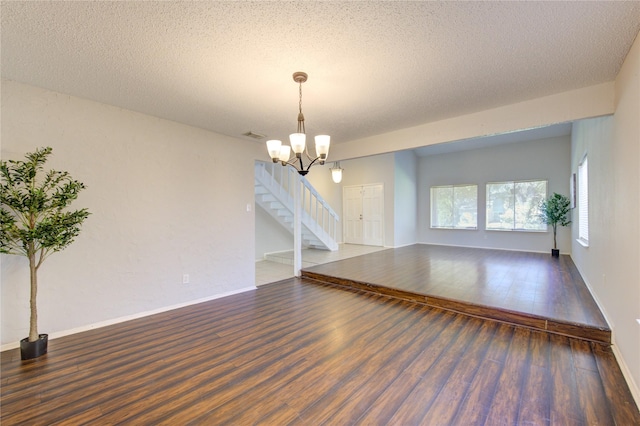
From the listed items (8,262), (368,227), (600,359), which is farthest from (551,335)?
(368,227)

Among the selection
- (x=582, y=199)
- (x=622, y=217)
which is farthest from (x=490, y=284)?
(x=582, y=199)

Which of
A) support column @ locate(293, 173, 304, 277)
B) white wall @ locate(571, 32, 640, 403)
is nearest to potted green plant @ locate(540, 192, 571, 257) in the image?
white wall @ locate(571, 32, 640, 403)

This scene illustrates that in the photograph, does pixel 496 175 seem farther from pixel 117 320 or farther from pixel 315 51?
pixel 117 320

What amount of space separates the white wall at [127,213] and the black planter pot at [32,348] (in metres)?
0.37

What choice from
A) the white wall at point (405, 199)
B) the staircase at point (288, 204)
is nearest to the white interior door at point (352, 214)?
the staircase at point (288, 204)

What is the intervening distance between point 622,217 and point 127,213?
502 cm

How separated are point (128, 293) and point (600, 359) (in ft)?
16.1

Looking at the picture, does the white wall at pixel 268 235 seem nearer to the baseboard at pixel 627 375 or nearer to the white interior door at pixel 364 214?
the white interior door at pixel 364 214

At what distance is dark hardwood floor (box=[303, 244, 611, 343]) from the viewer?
9.70 feet

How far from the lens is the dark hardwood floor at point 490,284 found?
9.70ft

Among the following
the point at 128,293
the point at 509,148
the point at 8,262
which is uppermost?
the point at 509,148

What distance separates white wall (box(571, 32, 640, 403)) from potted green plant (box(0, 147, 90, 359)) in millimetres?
4671

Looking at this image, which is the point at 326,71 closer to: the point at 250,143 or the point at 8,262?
the point at 250,143

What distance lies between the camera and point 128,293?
3336 mm
